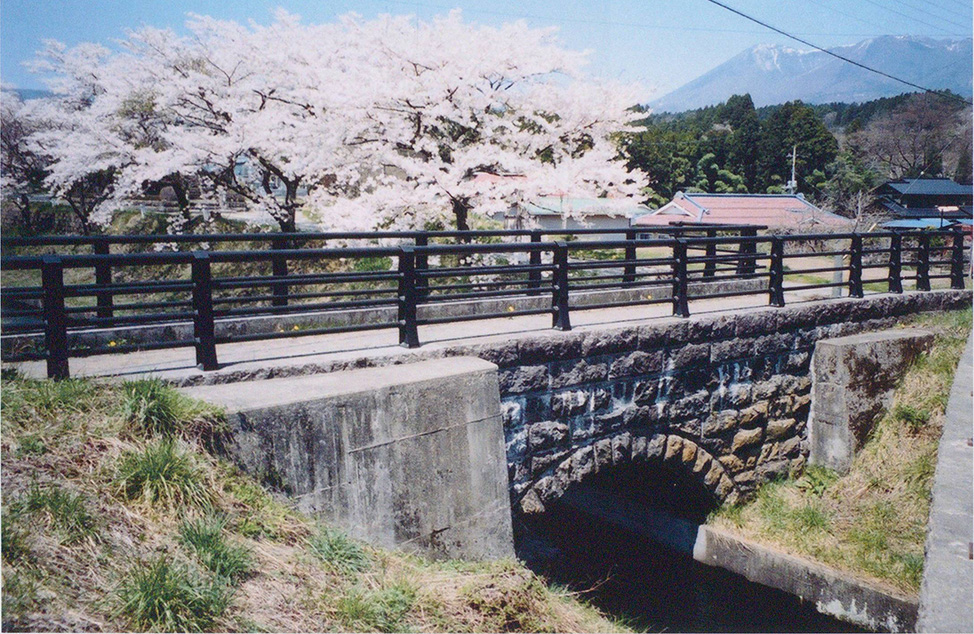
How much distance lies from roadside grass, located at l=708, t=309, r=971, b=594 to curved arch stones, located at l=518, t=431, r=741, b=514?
27.1 inches

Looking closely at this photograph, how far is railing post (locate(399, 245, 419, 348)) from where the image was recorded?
6.39m

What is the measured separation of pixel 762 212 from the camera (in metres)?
29.7

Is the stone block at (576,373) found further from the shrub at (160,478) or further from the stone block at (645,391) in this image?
the shrub at (160,478)

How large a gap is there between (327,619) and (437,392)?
2.09 m

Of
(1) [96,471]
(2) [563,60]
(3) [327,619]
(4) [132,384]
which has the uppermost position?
(2) [563,60]

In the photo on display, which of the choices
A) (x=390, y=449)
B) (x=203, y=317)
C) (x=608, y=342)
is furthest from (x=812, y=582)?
(x=203, y=317)

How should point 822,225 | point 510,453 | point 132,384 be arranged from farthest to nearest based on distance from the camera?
point 822,225 < point 510,453 < point 132,384

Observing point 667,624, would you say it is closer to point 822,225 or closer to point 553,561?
point 553,561

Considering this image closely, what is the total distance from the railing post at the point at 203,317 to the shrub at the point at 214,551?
1.82 meters

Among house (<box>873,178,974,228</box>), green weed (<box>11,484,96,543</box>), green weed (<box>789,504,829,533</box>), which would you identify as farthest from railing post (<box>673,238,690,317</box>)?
house (<box>873,178,974,228</box>)

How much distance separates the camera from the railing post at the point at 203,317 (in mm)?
5449

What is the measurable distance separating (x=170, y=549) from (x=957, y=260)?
13615mm

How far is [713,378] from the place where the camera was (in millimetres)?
8906

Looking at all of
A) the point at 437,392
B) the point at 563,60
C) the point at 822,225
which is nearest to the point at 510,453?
the point at 437,392
